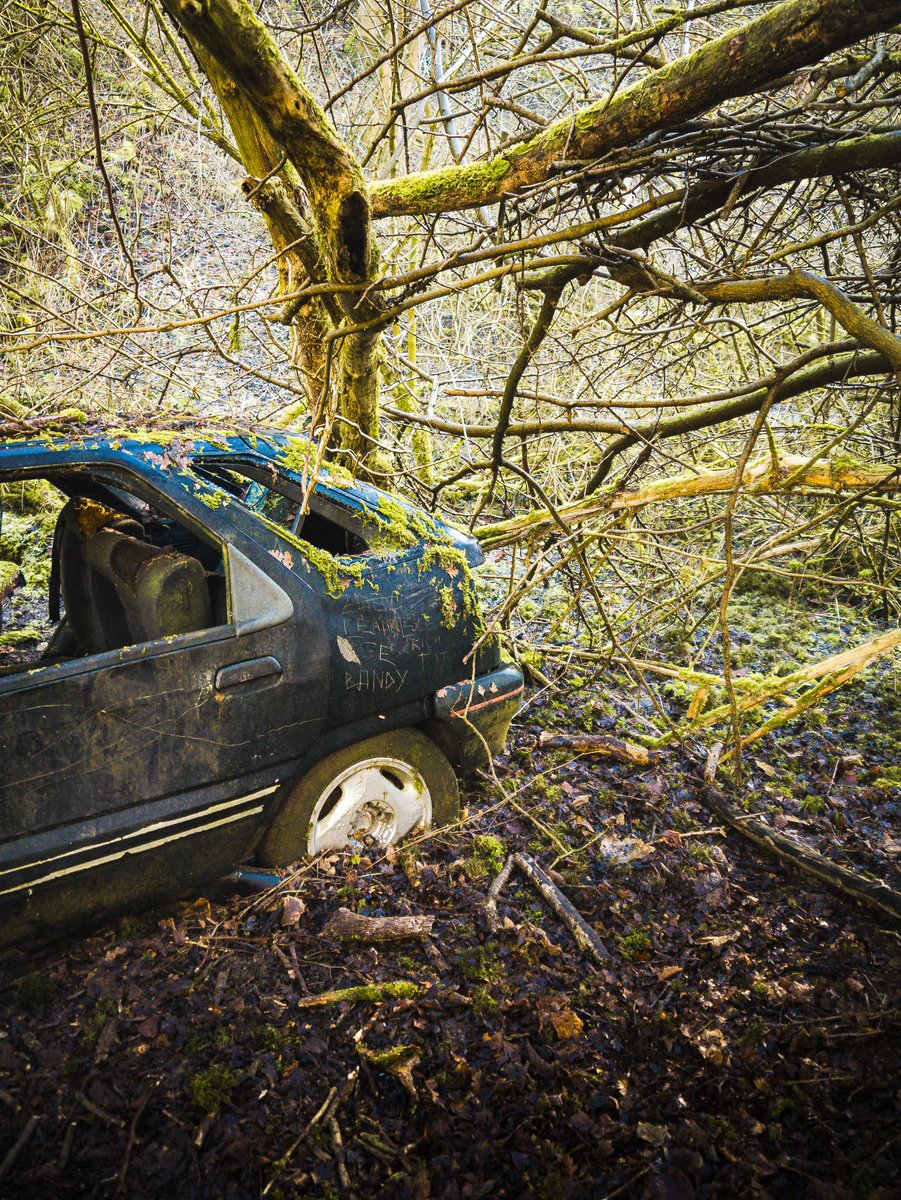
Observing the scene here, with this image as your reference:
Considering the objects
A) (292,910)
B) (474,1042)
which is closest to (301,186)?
(292,910)

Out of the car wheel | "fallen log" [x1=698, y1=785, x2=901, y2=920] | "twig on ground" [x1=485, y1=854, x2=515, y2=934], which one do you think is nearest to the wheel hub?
the car wheel

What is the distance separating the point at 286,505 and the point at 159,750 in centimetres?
144

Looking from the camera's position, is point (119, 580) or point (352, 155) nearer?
point (119, 580)

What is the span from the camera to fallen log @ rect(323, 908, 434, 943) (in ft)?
8.82

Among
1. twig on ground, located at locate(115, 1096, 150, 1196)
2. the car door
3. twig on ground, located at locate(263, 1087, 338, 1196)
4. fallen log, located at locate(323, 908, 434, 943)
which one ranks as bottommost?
twig on ground, located at locate(263, 1087, 338, 1196)

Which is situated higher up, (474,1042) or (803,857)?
(803,857)

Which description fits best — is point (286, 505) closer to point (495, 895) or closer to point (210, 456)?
point (210, 456)

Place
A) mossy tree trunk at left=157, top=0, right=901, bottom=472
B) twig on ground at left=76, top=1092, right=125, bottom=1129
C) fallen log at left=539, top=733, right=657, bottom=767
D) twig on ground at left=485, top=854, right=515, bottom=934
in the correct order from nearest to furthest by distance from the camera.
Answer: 1. twig on ground at left=76, top=1092, right=125, bottom=1129
2. mossy tree trunk at left=157, top=0, right=901, bottom=472
3. twig on ground at left=485, top=854, right=515, bottom=934
4. fallen log at left=539, top=733, right=657, bottom=767

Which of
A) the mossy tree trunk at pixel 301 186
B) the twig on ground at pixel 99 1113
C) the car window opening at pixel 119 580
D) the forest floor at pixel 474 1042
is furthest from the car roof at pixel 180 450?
the twig on ground at pixel 99 1113

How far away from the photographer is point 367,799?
2967mm

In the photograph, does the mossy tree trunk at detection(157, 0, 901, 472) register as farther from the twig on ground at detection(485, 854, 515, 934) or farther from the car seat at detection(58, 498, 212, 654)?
Answer: the twig on ground at detection(485, 854, 515, 934)

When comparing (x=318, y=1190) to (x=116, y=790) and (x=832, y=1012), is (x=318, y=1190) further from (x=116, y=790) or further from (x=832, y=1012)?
(x=832, y=1012)

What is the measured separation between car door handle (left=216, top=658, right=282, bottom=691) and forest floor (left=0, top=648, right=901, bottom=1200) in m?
0.87

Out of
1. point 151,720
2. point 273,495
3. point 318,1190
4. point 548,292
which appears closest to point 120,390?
point 273,495
